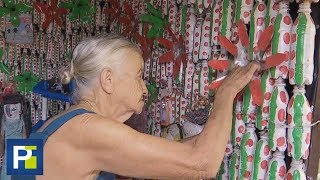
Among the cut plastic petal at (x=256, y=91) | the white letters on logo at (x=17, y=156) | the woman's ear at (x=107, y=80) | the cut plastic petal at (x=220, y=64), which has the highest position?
the cut plastic petal at (x=220, y=64)

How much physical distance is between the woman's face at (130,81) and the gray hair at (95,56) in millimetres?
17

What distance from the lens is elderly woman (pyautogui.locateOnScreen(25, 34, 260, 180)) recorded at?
97 cm

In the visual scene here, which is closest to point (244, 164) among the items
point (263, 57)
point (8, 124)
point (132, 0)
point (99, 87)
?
point (263, 57)

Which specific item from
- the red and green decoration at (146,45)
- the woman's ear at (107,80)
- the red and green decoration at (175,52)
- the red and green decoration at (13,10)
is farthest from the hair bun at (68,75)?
the red and green decoration at (13,10)

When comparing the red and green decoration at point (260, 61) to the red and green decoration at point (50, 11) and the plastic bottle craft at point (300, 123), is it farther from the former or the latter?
the red and green decoration at point (50, 11)

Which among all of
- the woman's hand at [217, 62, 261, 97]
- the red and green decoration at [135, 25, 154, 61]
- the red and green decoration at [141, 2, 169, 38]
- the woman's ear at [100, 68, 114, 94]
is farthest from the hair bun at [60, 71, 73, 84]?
the red and green decoration at [135, 25, 154, 61]

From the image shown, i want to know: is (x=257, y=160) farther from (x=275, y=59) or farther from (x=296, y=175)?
(x=275, y=59)

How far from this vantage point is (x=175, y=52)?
2010 millimetres

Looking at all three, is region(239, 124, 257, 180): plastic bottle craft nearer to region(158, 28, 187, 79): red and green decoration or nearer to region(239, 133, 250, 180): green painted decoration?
region(239, 133, 250, 180): green painted decoration

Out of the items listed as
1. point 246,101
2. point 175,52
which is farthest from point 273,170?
point 175,52

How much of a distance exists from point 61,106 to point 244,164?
211 cm

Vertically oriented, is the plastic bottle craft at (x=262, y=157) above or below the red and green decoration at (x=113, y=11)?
below

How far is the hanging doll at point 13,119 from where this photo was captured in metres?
2.90

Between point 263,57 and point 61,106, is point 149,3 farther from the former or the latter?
point 61,106
